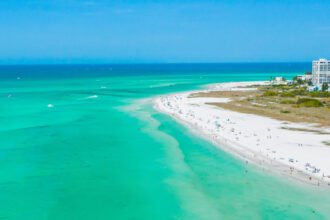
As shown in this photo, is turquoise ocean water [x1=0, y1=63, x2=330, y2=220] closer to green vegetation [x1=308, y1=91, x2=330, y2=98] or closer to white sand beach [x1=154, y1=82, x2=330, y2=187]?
white sand beach [x1=154, y1=82, x2=330, y2=187]

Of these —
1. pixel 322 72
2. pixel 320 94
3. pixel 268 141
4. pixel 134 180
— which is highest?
pixel 322 72

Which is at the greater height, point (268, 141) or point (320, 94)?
point (320, 94)

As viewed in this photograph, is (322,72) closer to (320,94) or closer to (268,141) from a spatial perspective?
(320,94)

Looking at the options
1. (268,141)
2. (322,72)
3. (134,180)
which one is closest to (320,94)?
(322,72)

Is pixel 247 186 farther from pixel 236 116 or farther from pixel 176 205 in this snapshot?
pixel 236 116

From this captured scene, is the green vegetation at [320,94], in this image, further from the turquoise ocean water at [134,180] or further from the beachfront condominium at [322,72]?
the turquoise ocean water at [134,180]

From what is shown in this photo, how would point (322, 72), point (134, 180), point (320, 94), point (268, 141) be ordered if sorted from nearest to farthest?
point (134, 180)
point (268, 141)
point (320, 94)
point (322, 72)

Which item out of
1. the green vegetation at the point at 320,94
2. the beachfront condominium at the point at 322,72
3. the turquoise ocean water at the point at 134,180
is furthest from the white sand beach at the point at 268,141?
the beachfront condominium at the point at 322,72

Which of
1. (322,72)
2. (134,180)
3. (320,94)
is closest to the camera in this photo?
(134,180)

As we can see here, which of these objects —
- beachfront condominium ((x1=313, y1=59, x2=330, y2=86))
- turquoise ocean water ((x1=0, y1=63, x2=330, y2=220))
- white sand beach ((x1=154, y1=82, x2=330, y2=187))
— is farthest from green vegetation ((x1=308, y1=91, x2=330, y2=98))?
turquoise ocean water ((x1=0, y1=63, x2=330, y2=220))
